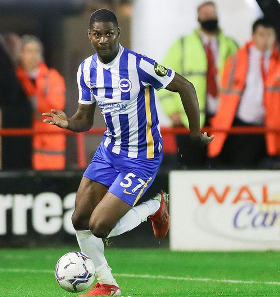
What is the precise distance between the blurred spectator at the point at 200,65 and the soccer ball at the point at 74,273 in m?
4.75

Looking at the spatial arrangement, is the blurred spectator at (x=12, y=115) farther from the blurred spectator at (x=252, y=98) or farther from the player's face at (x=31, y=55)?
the blurred spectator at (x=252, y=98)

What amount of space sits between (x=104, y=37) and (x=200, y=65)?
4.61 metres

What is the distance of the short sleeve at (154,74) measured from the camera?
7.62 m

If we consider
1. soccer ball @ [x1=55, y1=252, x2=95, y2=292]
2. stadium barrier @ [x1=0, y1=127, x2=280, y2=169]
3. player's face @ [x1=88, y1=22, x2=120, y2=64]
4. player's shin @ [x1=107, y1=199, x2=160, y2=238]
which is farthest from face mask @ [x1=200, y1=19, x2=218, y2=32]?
soccer ball @ [x1=55, y1=252, x2=95, y2=292]

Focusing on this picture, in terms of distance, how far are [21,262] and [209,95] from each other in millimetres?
3204

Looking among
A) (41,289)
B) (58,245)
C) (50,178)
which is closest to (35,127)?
(50,178)

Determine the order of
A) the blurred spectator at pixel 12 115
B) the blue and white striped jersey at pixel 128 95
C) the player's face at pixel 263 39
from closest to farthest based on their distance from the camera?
the blue and white striped jersey at pixel 128 95 → the player's face at pixel 263 39 → the blurred spectator at pixel 12 115

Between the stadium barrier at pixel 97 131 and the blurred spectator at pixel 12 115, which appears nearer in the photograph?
the stadium barrier at pixel 97 131

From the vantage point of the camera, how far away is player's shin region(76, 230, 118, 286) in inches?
301

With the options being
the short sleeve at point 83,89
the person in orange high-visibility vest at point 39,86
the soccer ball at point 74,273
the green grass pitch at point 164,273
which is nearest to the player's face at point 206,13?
the person in orange high-visibility vest at point 39,86

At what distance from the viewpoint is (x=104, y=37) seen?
7.46m

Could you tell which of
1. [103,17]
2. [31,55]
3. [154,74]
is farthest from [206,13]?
[103,17]

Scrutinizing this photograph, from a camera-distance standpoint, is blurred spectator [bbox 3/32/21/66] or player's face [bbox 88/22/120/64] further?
blurred spectator [bbox 3/32/21/66]

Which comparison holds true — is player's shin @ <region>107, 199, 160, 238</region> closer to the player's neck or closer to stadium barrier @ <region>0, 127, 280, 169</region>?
the player's neck
